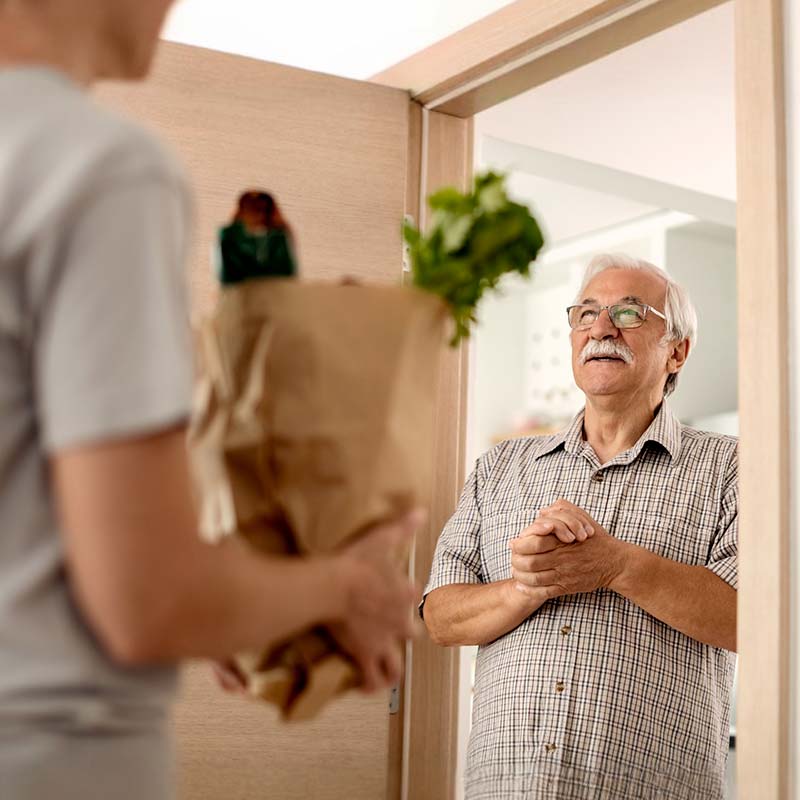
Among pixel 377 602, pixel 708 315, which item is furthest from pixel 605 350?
pixel 708 315

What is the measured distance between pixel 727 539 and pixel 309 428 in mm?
1452

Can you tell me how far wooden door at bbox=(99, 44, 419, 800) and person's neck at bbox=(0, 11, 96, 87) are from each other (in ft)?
4.70

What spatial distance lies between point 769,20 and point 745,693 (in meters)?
1.03

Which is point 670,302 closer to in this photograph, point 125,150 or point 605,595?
point 605,595

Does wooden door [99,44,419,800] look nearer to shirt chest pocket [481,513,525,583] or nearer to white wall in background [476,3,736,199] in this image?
shirt chest pocket [481,513,525,583]

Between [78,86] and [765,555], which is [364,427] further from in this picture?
[765,555]

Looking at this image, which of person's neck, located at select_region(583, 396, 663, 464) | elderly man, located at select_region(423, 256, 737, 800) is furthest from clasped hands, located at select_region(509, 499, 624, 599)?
person's neck, located at select_region(583, 396, 663, 464)

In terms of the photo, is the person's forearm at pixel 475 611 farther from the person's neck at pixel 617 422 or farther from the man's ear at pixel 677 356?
the man's ear at pixel 677 356

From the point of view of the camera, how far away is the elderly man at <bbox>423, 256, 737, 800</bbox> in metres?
2.00

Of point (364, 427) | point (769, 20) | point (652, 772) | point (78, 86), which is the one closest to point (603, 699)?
point (652, 772)

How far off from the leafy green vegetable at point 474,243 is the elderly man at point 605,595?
1170 mm

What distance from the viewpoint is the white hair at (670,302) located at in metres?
2.46

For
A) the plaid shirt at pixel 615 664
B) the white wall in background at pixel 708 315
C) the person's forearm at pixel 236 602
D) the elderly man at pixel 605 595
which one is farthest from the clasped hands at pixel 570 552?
the white wall in background at pixel 708 315

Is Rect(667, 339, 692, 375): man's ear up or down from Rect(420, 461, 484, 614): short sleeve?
up
